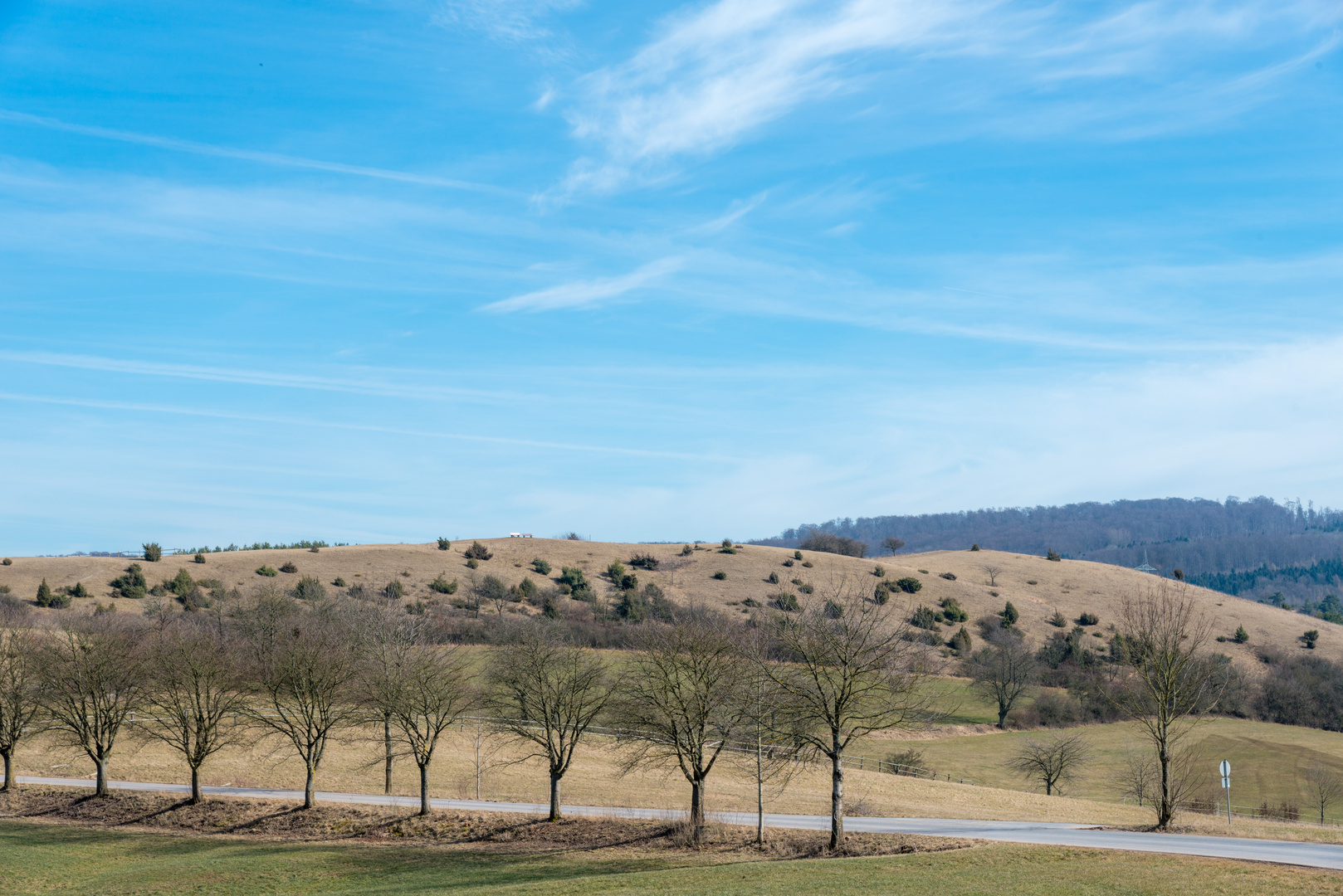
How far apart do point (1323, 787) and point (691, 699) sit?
48353 millimetres

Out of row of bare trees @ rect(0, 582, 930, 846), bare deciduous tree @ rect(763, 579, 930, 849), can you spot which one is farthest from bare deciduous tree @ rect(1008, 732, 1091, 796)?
bare deciduous tree @ rect(763, 579, 930, 849)

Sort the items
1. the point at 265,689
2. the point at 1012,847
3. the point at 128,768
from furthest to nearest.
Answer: the point at 128,768
the point at 265,689
the point at 1012,847

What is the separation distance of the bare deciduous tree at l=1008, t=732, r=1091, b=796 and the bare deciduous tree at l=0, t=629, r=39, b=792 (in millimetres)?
53831

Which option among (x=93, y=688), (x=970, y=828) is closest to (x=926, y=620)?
(x=970, y=828)

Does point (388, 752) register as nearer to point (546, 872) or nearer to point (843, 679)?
point (546, 872)

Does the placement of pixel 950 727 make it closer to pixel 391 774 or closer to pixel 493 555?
pixel 391 774

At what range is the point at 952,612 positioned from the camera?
11075 cm

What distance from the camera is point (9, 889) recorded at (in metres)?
28.1

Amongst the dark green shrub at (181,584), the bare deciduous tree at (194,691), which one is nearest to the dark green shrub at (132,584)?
the dark green shrub at (181,584)

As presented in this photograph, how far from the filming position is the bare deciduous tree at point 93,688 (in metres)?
42.6

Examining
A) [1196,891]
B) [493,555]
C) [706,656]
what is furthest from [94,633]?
[493,555]

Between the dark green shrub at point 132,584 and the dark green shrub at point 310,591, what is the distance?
45.6 ft

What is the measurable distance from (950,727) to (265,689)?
55533mm

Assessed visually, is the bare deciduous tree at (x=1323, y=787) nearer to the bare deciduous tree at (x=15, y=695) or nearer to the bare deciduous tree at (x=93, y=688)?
the bare deciduous tree at (x=93, y=688)
